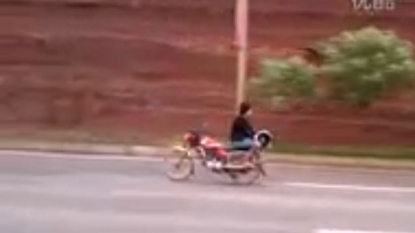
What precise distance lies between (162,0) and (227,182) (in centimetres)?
1446

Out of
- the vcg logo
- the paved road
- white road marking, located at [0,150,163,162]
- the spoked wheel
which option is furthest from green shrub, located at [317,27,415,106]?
the spoked wheel

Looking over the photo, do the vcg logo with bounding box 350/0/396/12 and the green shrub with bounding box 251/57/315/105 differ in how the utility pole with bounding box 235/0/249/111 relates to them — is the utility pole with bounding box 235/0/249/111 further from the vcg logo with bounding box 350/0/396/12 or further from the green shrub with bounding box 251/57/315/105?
the vcg logo with bounding box 350/0/396/12

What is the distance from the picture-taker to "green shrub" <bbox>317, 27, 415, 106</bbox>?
2697cm

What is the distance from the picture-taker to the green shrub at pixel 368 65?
88.5 ft

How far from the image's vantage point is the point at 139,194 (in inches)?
670

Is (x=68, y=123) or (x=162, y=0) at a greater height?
(x=162, y=0)

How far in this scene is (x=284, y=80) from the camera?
90.6 ft

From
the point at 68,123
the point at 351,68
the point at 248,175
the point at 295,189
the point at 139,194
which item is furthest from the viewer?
the point at 68,123

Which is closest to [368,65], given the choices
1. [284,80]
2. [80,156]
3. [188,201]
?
[284,80]

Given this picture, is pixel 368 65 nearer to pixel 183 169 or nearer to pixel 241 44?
pixel 241 44

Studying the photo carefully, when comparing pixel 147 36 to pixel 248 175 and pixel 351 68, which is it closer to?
pixel 351 68

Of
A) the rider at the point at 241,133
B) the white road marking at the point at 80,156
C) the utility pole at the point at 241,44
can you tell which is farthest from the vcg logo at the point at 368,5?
the rider at the point at 241,133

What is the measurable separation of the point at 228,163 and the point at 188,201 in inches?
142

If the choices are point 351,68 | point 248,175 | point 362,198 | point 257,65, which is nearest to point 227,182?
point 248,175
